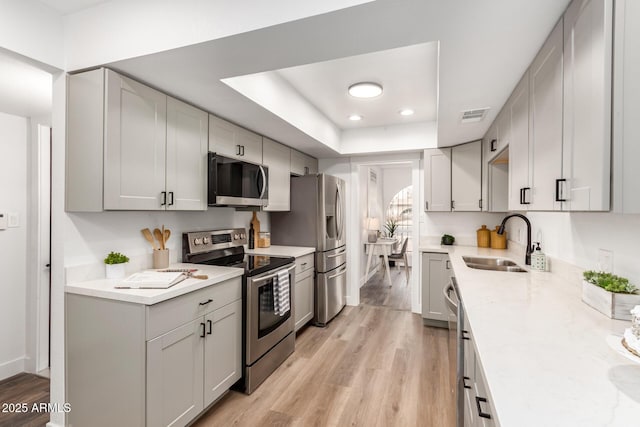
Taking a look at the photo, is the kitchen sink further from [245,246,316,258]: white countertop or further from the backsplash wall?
the backsplash wall

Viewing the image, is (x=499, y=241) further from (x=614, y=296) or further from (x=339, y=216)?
(x=614, y=296)

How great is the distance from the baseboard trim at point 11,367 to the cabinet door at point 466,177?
14.8 feet

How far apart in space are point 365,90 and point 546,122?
169 cm

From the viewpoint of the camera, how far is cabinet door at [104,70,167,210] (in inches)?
68.8

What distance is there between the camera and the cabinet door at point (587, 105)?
0.93 m

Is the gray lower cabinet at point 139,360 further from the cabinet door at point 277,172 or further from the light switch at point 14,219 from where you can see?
the cabinet door at point 277,172

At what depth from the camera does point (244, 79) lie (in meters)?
2.17

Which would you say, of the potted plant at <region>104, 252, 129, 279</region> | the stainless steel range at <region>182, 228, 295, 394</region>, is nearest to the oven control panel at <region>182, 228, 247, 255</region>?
the stainless steel range at <region>182, 228, 295, 394</region>

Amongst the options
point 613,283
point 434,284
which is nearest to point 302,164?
point 434,284

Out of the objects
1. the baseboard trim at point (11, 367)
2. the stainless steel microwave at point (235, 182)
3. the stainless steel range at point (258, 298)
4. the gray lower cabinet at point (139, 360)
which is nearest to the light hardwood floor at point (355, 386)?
the stainless steel range at point (258, 298)

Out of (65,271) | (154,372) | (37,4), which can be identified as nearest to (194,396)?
(154,372)

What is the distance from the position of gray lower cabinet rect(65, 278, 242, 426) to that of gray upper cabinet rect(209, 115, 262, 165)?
1232 millimetres

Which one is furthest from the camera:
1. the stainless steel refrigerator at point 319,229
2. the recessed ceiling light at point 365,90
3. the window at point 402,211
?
the window at point 402,211

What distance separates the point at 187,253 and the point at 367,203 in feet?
13.0
